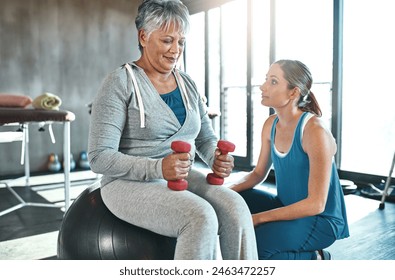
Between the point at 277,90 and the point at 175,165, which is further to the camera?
the point at 277,90

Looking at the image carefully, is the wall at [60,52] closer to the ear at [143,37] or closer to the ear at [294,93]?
the ear at [143,37]

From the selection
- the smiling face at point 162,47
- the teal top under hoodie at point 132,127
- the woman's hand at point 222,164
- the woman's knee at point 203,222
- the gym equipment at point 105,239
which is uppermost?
the smiling face at point 162,47

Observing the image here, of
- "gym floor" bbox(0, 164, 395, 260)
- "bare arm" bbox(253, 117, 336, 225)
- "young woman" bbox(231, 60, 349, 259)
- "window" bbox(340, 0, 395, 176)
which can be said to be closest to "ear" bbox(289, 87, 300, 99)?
"young woman" bbox(231, 60, 349, 259)

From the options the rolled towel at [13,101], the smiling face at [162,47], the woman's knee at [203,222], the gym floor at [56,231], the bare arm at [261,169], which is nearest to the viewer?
the woman's knee at [203,222]

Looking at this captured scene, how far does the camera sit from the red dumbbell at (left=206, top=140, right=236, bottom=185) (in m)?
1.04

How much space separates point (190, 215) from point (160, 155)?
0.27 metres

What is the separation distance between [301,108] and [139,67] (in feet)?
1.84

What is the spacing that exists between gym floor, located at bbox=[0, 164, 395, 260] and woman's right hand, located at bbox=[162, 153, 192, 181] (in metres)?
1.10

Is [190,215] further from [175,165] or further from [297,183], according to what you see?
[297,183]

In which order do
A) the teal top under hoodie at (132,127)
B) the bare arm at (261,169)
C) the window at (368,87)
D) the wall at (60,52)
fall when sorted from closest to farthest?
1. the teal top under hoodie at (132,127)
2. the bare arm at (261,169)
3. the window at (368,87)
4. the wall at (60,52)

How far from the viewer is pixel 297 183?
1.24 metres

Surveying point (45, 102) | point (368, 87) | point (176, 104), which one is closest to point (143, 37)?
point (176, 104)

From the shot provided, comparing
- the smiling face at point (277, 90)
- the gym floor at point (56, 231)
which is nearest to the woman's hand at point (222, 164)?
the smiling face at point (277, 90)

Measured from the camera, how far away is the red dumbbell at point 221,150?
41.0 inches
